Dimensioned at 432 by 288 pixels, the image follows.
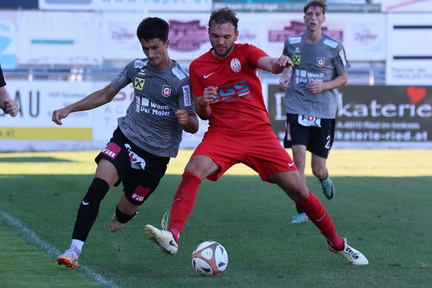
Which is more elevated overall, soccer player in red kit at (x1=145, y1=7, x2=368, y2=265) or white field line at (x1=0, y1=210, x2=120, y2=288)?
soccer player in red kit at (x1=145, y1=7, x2=368, y2=265)

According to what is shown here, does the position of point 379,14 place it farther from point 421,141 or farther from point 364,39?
point 421,141

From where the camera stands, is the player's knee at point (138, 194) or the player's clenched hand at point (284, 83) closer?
the player's knee at point (138, 194)

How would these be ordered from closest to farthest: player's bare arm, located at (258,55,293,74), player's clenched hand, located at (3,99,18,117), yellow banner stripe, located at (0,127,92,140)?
player's bare arm, located at (258,55,293,74) → player's clenched hand, located at (3,99,18,117) → yellow banner stripe, located at (0,127,92,140)

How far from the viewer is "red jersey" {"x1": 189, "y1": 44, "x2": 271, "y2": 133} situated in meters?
7.06

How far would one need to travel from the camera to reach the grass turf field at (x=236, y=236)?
6.44 m

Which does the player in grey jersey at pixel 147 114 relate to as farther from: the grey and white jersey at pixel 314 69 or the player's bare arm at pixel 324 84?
the grey and white jersey at pixel 314 69

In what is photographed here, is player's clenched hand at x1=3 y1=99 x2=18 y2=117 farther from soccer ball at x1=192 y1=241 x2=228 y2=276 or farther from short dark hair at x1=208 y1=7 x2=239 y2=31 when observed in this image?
soccer ball at x1=192 y1=241 x2=228 y2=276

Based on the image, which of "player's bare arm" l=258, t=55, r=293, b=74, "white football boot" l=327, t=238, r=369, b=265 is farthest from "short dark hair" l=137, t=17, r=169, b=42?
"white football boot" l=327, t=238, r=369, b=265

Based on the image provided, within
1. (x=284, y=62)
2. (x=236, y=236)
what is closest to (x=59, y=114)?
(x=284, y=62)

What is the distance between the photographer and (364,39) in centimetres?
2966

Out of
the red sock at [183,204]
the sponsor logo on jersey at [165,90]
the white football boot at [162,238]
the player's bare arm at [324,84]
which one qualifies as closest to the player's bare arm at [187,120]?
the sponsor logo on jersey at [165,90]

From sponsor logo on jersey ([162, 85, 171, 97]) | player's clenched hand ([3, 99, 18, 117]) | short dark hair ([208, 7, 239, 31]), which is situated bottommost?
player's clenched hand ([3, 99, 18, 117])

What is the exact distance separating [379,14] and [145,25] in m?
23.8

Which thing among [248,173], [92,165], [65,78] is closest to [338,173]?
[248,173]
